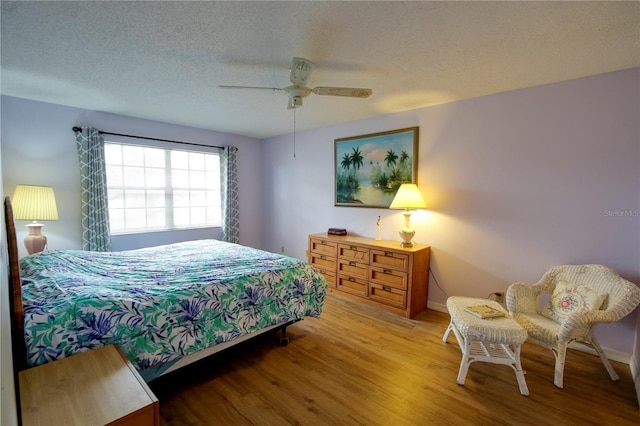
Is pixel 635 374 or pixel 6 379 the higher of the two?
pixel 6 379

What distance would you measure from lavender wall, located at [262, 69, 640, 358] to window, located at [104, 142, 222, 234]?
6.93 feet

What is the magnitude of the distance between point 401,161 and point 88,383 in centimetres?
334

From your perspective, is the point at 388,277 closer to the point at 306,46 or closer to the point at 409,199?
the point at 409,199

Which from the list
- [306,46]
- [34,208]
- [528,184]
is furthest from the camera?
[34,208]

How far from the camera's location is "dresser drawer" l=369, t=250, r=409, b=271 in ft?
10.2

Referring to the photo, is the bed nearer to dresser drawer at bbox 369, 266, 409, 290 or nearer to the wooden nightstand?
the wooden nightstand

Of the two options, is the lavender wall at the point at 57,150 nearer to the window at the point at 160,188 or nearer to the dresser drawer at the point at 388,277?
the window at the point at 160,188

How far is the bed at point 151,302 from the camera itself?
1.50 metres

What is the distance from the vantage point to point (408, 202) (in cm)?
318

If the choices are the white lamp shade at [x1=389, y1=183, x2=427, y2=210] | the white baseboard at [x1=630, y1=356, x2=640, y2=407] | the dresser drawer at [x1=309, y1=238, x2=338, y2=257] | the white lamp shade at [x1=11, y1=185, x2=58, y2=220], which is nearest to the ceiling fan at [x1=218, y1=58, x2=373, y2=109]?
the white lamp shade at [x1=389, y1=183, x2=427, y2=210]

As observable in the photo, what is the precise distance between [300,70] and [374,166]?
197 cm

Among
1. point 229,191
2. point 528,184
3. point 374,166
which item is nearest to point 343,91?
point 374,166

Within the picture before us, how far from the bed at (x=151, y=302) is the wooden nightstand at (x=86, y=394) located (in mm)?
162

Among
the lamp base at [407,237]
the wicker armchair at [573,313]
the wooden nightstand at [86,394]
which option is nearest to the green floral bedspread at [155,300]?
the wooden nightstand at [86,394]
